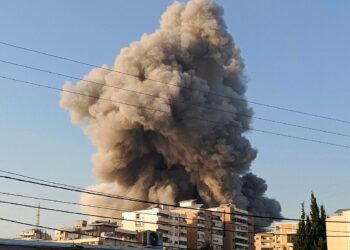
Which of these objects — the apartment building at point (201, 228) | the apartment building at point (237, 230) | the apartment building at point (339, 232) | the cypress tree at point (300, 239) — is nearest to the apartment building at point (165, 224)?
the apartment building at point (201, 228)

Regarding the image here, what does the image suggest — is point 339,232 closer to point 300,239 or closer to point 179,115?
point 300,239

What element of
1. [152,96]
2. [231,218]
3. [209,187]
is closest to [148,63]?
[152,96]

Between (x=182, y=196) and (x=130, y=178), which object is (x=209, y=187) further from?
(x=130, y=178)

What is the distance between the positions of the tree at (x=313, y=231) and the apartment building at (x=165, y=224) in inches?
1225

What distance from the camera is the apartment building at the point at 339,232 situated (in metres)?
40.7

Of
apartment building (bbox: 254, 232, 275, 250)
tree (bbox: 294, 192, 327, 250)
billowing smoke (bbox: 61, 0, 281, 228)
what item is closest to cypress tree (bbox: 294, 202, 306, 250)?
tree (bbox: 294, 192, 327, 250)

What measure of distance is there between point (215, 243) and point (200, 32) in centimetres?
3146

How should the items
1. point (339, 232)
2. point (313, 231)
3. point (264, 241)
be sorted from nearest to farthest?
point (339, 232) → point (313, 231) → point (264, 241)

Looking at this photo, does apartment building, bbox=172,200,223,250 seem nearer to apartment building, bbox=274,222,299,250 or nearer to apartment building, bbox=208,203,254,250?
apartment building, bbox=208,203,254,250

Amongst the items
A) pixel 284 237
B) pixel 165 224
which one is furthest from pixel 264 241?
pixel 165 224

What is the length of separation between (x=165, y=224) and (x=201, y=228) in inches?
212

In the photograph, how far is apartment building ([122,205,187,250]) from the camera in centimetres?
7919

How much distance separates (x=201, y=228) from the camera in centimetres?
8131

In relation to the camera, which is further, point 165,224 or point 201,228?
point 201,228
